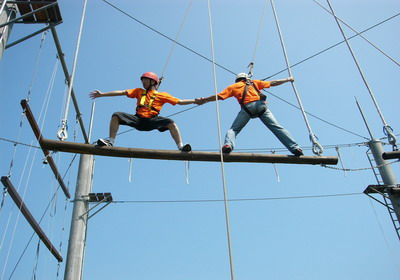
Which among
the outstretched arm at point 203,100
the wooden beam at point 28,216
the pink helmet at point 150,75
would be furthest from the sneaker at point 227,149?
the wooden beam at point 28,216

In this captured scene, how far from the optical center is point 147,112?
4738mm

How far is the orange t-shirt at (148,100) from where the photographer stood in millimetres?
4740

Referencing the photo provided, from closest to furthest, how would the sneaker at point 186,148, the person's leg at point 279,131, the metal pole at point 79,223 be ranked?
1. the sneaker at point 186,148
2. the person's leg at point 279,131
3. the metal pole at point 79,223

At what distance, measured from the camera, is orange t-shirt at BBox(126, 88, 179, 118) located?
4740 mm

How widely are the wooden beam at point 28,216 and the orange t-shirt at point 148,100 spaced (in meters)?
3.10

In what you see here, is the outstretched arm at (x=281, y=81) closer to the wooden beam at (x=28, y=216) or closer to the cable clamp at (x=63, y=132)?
the cable clamp at (x=63, y=132)

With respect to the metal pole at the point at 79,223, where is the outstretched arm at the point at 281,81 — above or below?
above

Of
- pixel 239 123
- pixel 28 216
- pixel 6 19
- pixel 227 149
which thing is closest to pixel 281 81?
pixel 239 123

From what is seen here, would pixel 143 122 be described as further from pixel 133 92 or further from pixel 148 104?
pixel 133 92

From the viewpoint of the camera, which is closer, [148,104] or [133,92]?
[148,104]

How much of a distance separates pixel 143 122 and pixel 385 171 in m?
6.73

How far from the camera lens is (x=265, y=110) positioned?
5098 mm

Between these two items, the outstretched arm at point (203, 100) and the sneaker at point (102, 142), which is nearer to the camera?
the sneaker at point (102, 142)

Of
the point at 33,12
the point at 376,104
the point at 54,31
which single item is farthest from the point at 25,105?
the point at 376,104
